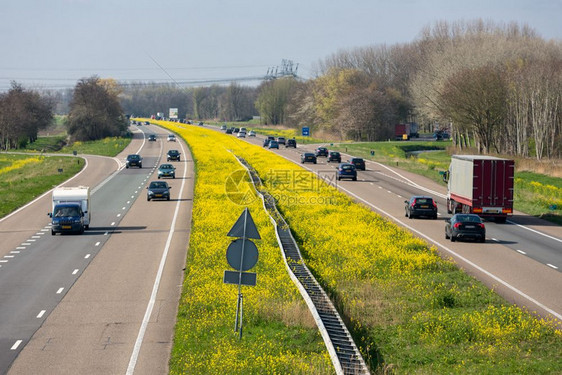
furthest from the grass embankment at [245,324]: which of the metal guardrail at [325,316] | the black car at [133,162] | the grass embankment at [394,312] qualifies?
the black car at [133,162]

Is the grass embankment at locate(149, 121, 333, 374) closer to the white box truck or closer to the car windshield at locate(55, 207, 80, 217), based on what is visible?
the car windshield at locate(55, 207, 80, 217)

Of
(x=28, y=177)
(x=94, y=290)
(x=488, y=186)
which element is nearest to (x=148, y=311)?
(x=94, y=290)

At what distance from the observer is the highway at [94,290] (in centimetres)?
1977

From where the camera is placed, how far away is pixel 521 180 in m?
69.8

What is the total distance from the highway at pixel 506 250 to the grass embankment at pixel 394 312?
1.09 meters

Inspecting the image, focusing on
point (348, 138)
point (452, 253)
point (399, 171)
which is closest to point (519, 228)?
point (452, 253)

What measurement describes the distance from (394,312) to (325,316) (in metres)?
3.21

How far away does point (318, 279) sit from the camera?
2783 cm

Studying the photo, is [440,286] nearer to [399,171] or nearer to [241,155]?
[399,171]

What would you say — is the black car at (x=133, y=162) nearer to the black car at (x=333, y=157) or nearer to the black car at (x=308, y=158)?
the black car at (x=308, y=158)

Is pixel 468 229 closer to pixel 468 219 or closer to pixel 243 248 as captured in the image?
pixel 468 219

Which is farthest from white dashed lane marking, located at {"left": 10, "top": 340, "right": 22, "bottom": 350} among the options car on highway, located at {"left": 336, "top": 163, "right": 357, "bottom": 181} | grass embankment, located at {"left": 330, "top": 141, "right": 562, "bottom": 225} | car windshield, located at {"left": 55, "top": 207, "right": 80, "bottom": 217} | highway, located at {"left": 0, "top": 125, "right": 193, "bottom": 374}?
car on highway, located at {"left": 336, "top": 163, "right": 357, "bottom": 181}

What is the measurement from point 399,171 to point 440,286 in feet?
200

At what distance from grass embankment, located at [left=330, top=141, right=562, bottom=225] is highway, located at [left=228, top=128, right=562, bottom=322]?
2281mm
